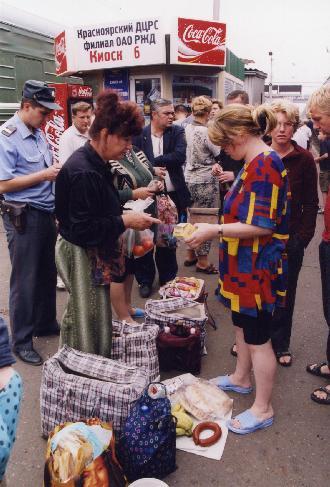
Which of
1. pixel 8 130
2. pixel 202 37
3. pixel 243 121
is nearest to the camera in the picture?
pixel 243 121

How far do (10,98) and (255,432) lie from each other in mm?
7265

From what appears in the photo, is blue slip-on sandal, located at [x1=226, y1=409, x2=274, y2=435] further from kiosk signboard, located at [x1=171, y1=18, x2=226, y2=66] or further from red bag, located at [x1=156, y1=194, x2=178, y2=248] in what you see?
kiosk signboard, located at [x1=171, y1=18, x2=226, y2=66]

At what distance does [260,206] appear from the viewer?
2.21 metres

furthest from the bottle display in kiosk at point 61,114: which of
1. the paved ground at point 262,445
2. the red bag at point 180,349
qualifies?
the red bag at point 180,349

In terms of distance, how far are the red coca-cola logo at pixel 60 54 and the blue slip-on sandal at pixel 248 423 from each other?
8277mm

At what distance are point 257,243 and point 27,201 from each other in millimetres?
1849

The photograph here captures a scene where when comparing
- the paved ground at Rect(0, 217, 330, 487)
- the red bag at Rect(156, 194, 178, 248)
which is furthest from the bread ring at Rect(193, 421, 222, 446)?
the red bag at Rect(156, 194, 178, 248)

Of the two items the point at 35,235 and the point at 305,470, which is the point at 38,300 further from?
the point at 305,470

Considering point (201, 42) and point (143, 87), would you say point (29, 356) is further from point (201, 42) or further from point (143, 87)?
point (201, 42)

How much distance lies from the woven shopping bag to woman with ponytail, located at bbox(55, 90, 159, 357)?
0.62m

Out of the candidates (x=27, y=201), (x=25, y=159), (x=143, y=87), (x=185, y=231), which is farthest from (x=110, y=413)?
(x=143, y=87)

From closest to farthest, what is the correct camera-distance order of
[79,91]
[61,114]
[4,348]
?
[4,348] < [61,114] < [79,91]

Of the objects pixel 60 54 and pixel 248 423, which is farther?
pixel 60 54

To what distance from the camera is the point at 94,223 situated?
234cm
